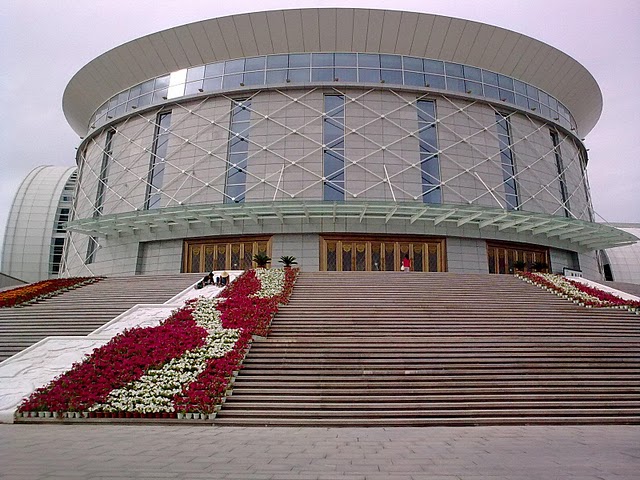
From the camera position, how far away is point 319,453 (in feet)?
17.2

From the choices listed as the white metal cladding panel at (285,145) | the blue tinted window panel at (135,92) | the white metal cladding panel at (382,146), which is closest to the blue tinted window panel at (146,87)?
the blue tinted window panel at (135,92)

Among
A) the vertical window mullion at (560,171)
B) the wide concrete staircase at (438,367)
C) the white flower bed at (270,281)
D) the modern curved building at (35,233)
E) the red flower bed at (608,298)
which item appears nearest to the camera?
the wide concrete staircase at (438,367)

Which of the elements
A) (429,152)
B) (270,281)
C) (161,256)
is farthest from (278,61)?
(270,281)

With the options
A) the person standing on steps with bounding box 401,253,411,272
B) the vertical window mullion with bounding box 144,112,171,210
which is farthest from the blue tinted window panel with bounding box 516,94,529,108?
the vertical window mullion with bounding box 144,112,171,210

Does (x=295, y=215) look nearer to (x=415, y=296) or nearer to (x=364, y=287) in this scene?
(x=364, y=287)

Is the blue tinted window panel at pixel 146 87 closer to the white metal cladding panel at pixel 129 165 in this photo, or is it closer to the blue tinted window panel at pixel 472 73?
the white metal cladding panel at pixel 129 165

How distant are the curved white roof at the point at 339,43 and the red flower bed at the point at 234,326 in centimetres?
1362

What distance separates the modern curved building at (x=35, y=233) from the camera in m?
39.0

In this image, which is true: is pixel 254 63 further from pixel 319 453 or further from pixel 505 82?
pixel 319 453

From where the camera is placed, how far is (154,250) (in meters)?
23.9

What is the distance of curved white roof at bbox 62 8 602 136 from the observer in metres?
24.1

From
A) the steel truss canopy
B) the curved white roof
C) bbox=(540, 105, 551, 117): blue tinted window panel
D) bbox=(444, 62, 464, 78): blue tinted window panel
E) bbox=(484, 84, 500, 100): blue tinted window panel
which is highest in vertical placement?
the curved white roof

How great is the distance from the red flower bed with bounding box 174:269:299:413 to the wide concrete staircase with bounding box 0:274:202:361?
294cm

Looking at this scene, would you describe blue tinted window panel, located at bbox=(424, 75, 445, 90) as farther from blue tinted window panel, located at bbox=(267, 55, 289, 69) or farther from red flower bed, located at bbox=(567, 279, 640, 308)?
red flower bed, located at bbox=(567, 279, 640, 308)
